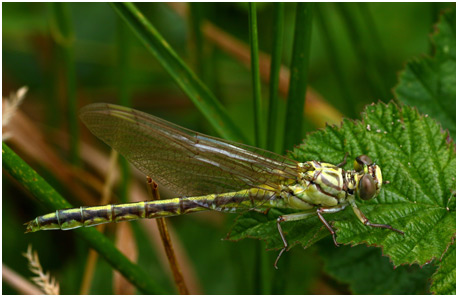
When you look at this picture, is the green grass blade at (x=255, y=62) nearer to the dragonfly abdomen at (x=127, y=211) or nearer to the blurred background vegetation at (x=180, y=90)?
the dragonfly abdomen at (x=127, y=211)

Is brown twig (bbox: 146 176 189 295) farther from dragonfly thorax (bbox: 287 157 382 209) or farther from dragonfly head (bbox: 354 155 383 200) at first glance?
dragonfly head (bbox: 354 155 383 200)

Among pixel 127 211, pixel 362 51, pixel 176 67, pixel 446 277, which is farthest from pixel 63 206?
pixel 362 51

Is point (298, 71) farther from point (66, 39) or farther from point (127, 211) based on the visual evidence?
point (66, 39)

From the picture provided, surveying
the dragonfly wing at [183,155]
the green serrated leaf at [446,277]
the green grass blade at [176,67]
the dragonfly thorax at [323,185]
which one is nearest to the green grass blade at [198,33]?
the green grass blade at [176,67]

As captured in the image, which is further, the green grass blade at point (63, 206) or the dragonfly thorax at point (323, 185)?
the dragonfly thorax at point (323, 185)

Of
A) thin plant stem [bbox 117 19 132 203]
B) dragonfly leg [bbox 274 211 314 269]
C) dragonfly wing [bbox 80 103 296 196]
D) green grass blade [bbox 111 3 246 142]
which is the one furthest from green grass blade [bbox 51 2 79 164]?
dragonfly leg [bbox 274 211 314 269]
